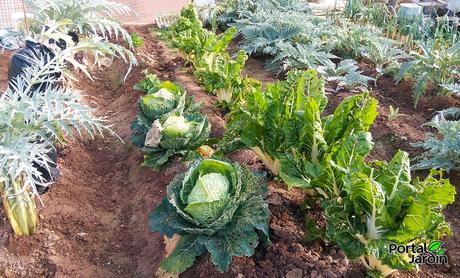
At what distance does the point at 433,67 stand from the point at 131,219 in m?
3.23

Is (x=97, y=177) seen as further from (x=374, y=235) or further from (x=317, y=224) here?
(x=374, y=235)

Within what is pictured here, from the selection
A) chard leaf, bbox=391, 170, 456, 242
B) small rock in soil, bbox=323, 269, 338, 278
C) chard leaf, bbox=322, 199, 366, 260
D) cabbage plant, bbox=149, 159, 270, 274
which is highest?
chard leaf, bbox=391, 170, 456, 242

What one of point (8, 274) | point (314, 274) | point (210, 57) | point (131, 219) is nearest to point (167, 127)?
point (131, 219)

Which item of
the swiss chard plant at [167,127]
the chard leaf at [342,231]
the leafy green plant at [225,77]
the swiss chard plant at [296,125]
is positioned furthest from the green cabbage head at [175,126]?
the chard leaf at [342,231]

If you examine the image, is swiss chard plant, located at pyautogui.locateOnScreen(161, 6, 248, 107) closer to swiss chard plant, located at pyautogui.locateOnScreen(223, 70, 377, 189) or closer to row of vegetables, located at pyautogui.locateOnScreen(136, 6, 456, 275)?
row of vegetables, located at pyautogui.locateOnScreen(136, 6, 456, 275)

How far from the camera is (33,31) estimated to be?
5.00 meters

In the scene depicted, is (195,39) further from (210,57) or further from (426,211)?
(426,211)

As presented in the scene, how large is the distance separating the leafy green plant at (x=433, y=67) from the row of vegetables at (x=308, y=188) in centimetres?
208

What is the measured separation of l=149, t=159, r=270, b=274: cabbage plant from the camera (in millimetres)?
2459

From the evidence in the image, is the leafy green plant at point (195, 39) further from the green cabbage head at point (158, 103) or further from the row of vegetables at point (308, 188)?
the row of vegetables at point (308, 188)

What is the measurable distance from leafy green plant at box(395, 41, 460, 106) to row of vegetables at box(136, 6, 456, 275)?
208 cm

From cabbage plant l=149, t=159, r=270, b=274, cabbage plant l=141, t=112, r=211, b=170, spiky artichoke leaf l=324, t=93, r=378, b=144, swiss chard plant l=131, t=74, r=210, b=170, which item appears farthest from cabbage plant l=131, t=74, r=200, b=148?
spiky artichoke leaf l=324, t=93, r=378, b=144

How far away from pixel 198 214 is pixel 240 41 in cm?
463

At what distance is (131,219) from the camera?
11.6 feet
